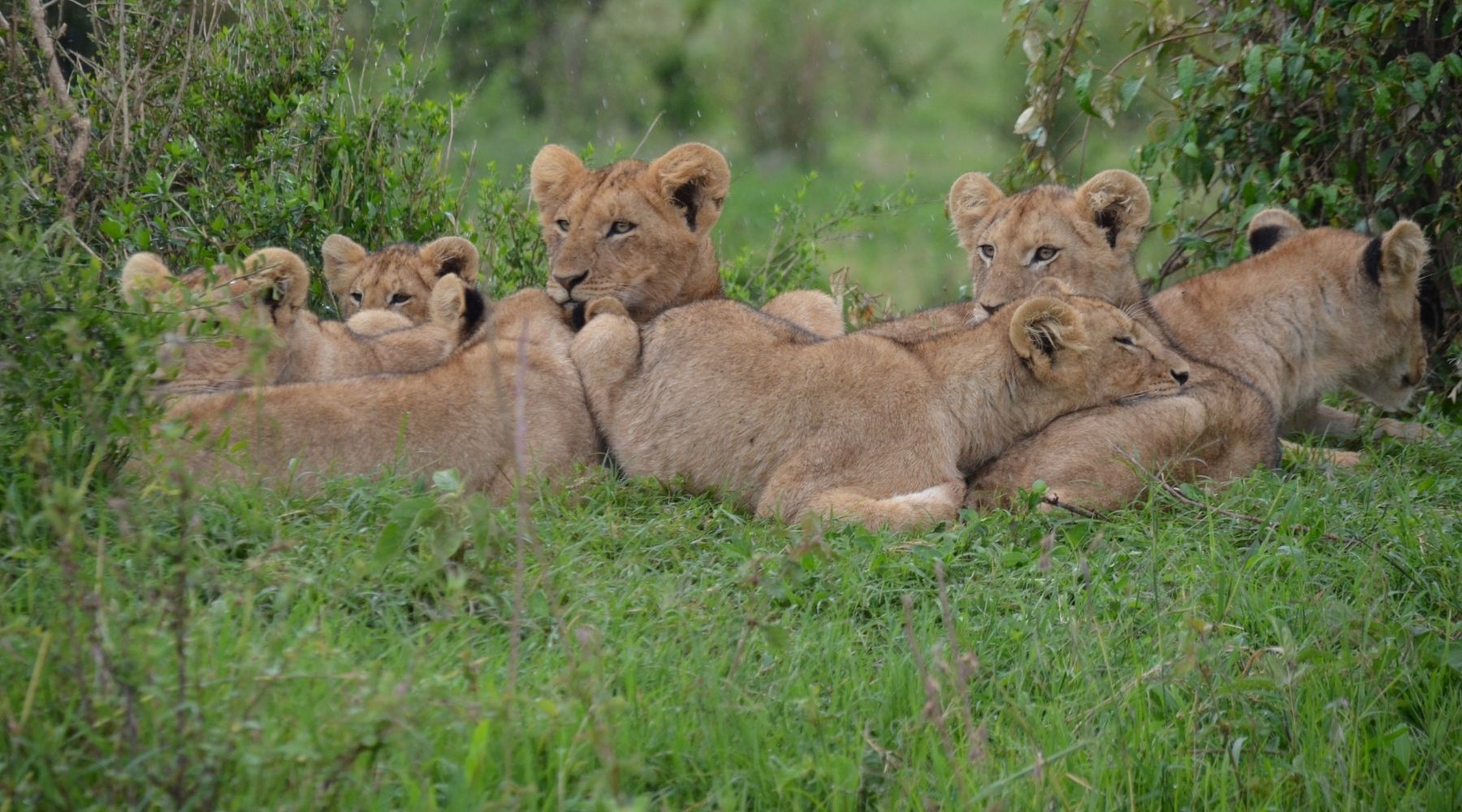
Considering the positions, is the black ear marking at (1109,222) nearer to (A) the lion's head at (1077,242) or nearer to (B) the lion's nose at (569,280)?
(A) the lion's head at (1077,242)

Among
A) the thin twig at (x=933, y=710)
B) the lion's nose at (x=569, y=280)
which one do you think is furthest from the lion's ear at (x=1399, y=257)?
the thin twig at (x=933, y=710)

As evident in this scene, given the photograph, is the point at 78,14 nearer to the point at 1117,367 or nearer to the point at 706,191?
the point at 706,191

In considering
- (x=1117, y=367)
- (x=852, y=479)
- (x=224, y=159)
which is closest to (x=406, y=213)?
(x=224, y=159)

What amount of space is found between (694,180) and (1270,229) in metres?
2.47

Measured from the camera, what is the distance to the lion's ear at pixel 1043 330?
209 inches

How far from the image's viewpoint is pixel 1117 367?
17.9ft

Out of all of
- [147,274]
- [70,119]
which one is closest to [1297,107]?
[147,274]

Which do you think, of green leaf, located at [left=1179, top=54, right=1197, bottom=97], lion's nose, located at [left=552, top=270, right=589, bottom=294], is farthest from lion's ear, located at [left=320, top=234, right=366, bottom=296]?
green leaf, located at [left=1179, top=54, right=1197, bottom=97]

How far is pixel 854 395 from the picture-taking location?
5305mm

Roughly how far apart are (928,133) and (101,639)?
50.8 feet

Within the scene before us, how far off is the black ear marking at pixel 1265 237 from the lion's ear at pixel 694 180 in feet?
7.51

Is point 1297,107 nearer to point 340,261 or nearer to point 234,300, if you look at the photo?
point 340,261

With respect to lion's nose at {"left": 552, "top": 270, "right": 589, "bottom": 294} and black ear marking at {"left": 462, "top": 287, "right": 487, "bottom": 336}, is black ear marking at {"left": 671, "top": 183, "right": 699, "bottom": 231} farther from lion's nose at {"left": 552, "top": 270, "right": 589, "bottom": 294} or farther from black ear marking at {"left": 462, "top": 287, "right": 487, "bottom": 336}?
black ear marking at {"left": 462, "top": 287, "right": 487, "bottom": 336}

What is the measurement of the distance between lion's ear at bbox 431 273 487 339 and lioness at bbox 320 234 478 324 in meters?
0.65
